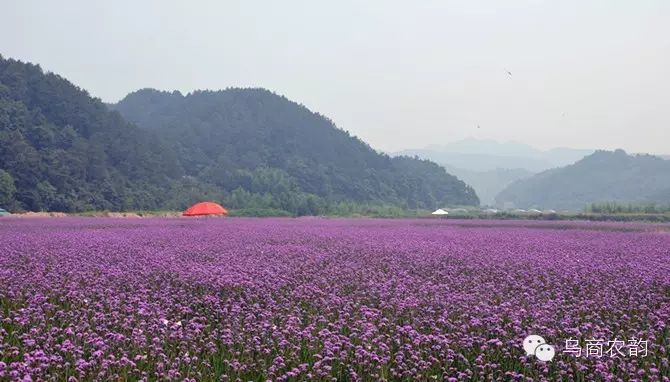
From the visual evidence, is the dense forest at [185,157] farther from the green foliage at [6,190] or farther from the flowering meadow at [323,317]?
the flowering meadow at [323,317]

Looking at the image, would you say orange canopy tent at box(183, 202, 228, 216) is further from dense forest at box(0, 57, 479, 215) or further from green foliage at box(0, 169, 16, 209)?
green foliage at box(0, 169, 16, 209)

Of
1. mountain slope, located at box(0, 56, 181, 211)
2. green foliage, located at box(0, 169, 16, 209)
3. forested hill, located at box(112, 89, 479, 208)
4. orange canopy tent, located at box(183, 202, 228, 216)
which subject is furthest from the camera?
forested hill, located at box(112, 89, 479, 208)

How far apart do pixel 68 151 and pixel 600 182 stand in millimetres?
137569

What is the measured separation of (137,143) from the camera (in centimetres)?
6400

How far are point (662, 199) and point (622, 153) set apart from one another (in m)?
56.2

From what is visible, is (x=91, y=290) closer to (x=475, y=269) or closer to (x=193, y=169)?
(x=475, y=269)

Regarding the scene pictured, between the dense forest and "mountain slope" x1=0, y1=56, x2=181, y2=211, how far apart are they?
107 mm

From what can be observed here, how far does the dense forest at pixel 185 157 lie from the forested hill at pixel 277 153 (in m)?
0.20

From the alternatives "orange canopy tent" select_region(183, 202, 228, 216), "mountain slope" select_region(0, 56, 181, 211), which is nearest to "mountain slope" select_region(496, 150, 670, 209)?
"mountain slope" select_region(0, 56, 181, 211)

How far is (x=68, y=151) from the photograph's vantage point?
52531mm

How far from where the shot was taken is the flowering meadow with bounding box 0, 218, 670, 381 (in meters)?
4.62

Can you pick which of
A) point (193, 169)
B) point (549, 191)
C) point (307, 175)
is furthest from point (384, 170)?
point (549, 191)

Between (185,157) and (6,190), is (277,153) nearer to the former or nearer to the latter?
(185,157)

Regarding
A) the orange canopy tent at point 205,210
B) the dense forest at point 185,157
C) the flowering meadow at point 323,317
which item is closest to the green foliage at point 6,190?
the dense forest at point 185,157
